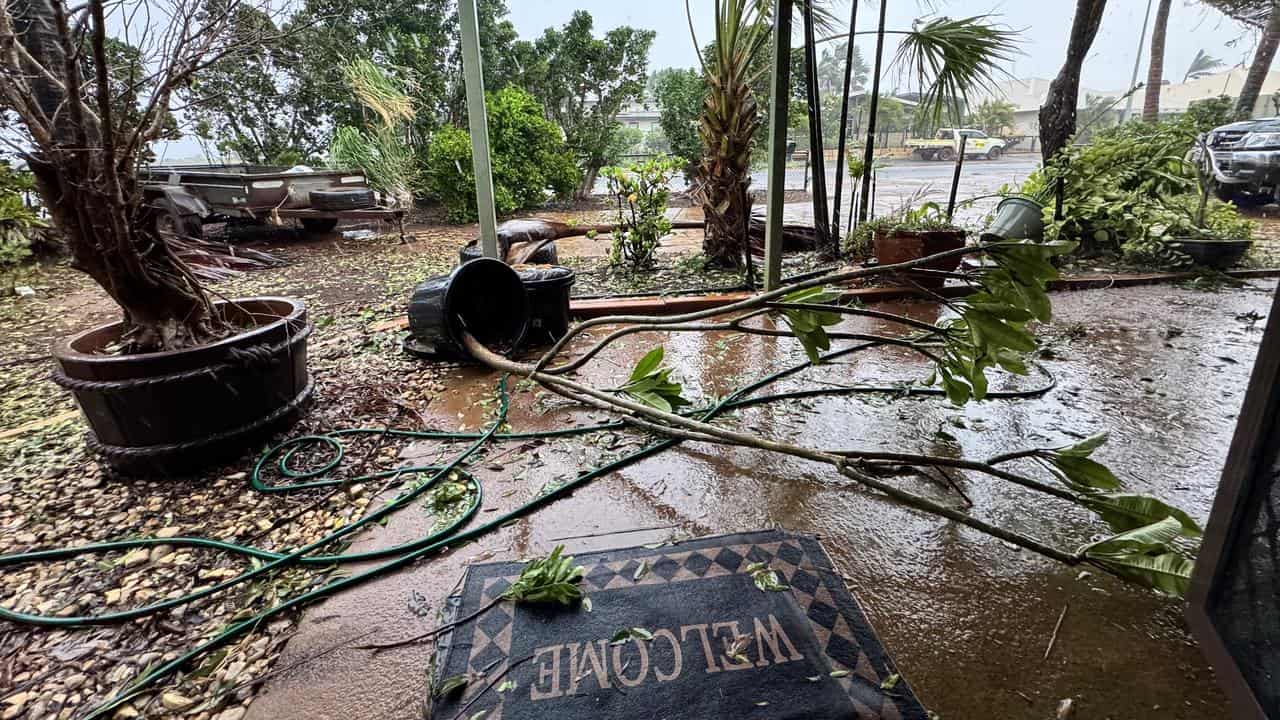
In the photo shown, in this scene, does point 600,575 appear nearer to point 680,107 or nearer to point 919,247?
point 919,247

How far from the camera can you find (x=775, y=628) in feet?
4.34

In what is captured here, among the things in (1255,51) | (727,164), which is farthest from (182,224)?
(1255,51)

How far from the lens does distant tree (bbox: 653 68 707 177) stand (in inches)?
427

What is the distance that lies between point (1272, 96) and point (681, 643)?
600 inches

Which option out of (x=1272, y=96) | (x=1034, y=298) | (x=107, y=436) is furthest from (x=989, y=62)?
(x=1272, y=96)

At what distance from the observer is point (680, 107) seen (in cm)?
1102

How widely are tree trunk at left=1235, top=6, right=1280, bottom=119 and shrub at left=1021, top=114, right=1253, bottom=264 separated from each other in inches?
264

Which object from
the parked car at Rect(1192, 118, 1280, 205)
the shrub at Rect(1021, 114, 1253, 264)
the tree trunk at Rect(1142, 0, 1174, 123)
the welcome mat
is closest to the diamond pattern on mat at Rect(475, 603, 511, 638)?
the welcome mat

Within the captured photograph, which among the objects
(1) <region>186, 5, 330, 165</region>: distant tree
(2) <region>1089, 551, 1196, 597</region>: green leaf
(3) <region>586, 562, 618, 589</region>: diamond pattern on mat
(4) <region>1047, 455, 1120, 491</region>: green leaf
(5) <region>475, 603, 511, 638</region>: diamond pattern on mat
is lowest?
(5) <region>475, 603, 511, 638</region>: diamond pattern on mat

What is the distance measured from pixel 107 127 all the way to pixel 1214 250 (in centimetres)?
717

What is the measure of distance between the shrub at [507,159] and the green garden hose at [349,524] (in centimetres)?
687

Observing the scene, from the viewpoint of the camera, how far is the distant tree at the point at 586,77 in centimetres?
1038

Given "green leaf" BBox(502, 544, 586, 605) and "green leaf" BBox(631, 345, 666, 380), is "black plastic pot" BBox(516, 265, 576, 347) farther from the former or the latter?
"green leaf" BBox(502, 544, 586, 605)

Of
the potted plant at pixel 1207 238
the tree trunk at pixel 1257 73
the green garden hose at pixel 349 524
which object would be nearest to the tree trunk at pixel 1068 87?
the potted plant at pixel 1207 238
